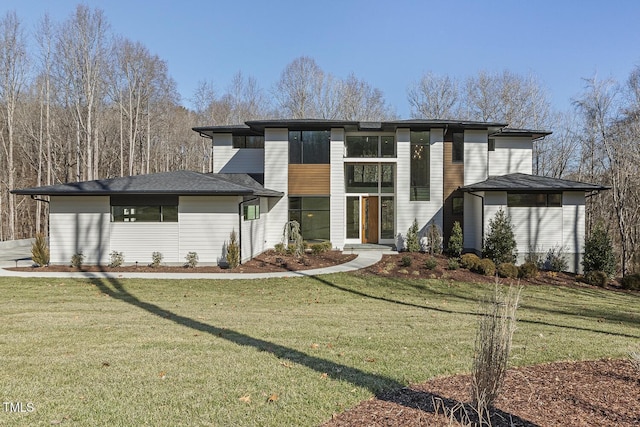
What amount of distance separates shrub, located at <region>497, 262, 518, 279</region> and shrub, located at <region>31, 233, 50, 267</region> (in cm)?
1683

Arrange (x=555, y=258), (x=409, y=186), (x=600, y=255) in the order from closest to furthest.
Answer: (x=600, y=255) → (x=555, y=258) → (x=409, y=186)

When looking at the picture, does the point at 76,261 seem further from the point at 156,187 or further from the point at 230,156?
the point at 230,156

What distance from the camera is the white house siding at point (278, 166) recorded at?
17.8 m

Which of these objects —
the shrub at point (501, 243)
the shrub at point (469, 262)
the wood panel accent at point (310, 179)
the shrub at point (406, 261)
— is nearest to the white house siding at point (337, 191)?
the wood panel accent at point (310, 179)

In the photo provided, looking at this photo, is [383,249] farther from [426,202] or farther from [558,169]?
[558,169]

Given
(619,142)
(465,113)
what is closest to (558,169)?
(619,142)

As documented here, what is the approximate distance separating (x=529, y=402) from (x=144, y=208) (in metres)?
13.7

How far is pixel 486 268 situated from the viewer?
14.2 m

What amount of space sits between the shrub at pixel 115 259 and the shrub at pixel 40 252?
2287 millimetres

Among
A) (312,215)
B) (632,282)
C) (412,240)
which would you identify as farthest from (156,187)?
(632,282)

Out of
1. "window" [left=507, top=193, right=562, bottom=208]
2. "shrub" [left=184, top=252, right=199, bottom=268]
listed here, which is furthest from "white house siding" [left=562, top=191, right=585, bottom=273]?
"shrub" [left=184, top=252, right=199, bottom=268]

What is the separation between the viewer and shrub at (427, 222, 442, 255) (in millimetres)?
16769

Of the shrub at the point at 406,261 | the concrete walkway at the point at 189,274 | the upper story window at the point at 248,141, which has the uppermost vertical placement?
the upper story window at the point at 248,141

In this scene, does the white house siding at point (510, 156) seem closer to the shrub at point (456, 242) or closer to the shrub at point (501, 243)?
the shrub at point (456, 242)
